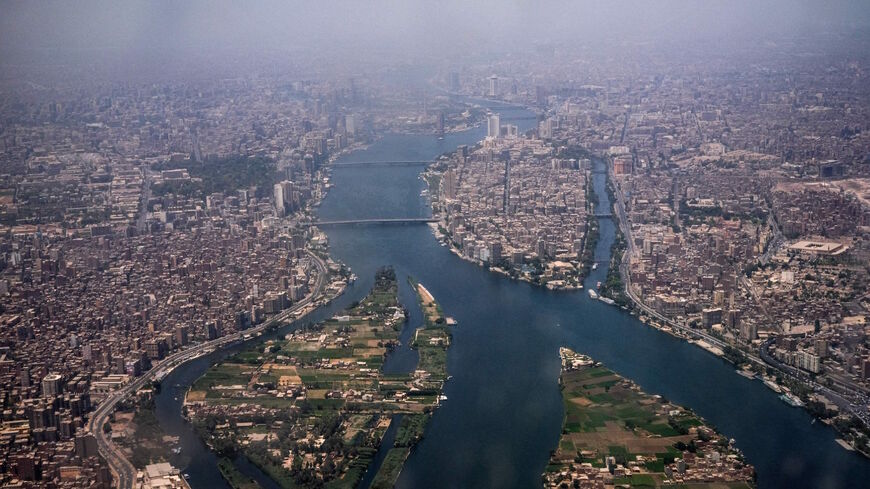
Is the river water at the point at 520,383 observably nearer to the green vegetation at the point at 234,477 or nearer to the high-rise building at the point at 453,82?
the green vegetation at the point at 234,477

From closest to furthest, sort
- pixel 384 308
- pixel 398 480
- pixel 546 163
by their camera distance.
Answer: pixel 398 480 < pixel 384 308 < pixel 546 163

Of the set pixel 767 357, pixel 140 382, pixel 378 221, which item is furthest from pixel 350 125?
pixel 767 357

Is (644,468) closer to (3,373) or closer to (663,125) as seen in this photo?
(3,373)

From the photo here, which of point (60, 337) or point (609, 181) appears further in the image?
point (609, 181)

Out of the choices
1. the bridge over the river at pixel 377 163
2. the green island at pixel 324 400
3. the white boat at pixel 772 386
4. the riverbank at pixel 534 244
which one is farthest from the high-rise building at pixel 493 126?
the white boat at pixel 772 386

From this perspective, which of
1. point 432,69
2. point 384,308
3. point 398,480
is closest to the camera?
point 398,480

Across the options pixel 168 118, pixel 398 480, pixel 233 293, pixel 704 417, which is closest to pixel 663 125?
pixel 168 118

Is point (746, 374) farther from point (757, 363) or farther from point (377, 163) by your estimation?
point (377, 163)

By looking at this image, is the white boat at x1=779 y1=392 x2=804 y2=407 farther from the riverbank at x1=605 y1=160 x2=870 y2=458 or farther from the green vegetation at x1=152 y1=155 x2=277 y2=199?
the green vegetation at x1=152 y1=155 x2=277 y2=199
